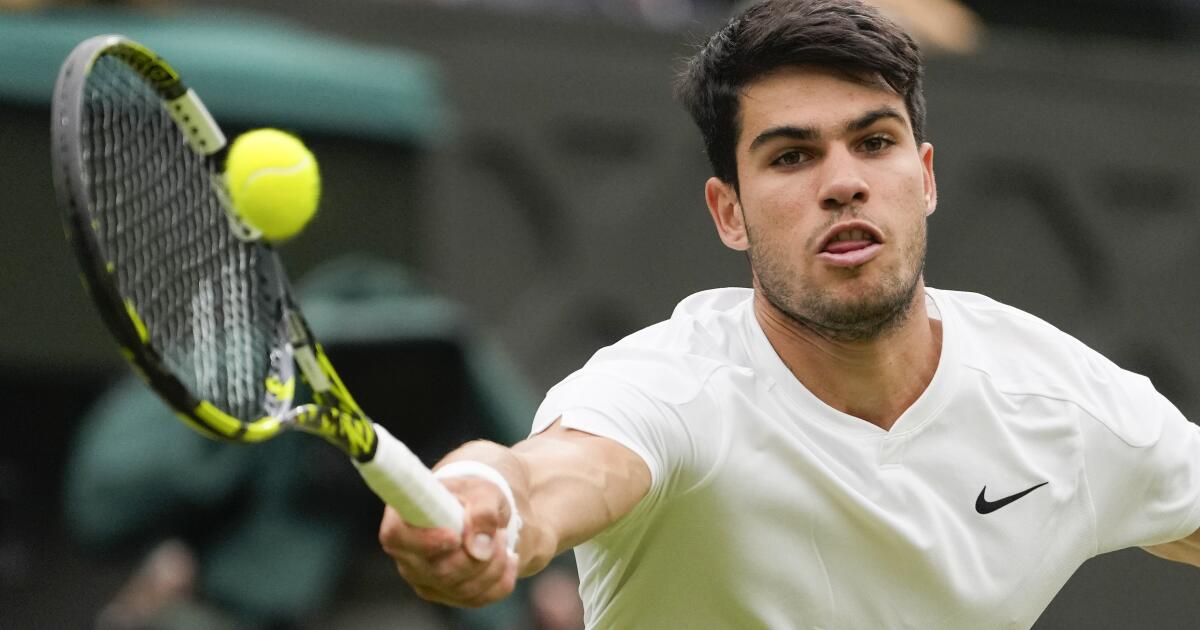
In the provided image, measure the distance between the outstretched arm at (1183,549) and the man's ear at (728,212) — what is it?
1.14m

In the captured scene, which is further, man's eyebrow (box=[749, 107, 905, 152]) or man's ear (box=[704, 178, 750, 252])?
man's ear (box=[704, 178, 750, 252])

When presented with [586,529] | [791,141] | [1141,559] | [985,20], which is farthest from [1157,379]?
[586,529]

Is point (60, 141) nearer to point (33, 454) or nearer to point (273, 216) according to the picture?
point (273, 216)

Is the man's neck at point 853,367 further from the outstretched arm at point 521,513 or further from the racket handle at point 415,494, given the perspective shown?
the racket handle at point 415,494

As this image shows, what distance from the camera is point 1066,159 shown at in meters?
8.80

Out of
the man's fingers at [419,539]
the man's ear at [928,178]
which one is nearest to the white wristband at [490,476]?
the man's fingers at [419,539]

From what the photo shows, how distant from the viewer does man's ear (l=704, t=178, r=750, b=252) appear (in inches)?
143

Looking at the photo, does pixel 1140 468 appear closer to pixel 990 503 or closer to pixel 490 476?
pixel 990 503

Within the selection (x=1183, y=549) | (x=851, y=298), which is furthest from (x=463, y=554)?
(x=1183, y=549)

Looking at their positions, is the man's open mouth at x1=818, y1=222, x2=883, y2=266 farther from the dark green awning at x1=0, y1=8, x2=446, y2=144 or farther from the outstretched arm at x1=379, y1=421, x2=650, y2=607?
the dark green awning at x1=0, y1=8, x2=446, y2=144

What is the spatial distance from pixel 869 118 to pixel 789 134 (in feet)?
0.51

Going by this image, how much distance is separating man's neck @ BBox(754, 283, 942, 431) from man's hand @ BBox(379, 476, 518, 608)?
1004mm

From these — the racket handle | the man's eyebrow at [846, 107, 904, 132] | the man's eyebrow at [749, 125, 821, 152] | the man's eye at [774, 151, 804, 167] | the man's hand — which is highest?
the man's eyebrow at [846, 107, 904, 132]

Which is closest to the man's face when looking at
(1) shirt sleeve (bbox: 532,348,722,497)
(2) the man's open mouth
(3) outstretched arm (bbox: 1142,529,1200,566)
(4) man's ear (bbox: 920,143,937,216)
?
(2) the man's open mouth
